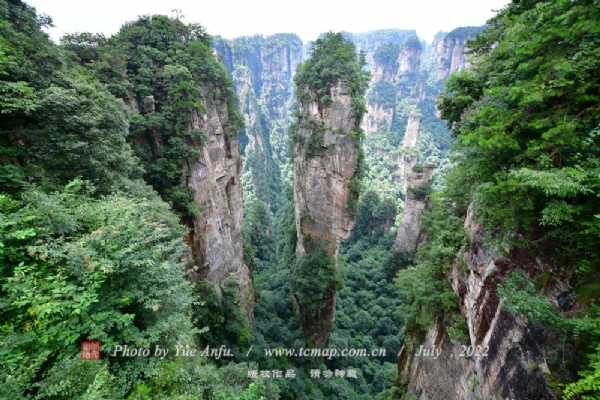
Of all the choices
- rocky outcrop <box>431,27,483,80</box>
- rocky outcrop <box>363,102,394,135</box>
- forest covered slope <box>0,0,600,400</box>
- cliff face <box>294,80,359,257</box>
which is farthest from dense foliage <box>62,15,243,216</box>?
rocky outcrop <box>431,27,483,80</box>

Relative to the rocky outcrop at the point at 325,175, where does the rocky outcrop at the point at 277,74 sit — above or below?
above

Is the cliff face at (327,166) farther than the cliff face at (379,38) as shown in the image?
No

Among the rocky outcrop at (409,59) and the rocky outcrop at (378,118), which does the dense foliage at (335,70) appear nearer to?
the rocky outcrop at (378,118)

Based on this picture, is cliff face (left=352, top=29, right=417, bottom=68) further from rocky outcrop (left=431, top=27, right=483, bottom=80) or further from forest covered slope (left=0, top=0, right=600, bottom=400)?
forest covered slope (left=0, top=0, right=600, bottom=400)

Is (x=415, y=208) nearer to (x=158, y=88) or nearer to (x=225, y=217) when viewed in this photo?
(x=225, y=217)

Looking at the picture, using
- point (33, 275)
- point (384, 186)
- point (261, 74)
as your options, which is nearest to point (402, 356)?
point (33, 275)

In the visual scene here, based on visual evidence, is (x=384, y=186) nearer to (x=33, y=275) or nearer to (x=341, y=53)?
(x=341, y=53)

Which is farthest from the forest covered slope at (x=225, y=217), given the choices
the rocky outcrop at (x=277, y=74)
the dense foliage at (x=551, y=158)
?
the rocky outcrop at (x=277, y=74)
